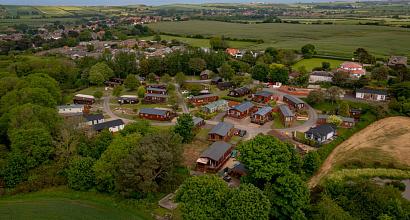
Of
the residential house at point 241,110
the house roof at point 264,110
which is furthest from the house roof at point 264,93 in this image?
the house roof at point 264,110

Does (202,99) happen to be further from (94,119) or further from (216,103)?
(94,119)

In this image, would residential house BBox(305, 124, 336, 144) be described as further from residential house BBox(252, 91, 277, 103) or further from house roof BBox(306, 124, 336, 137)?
residential house BBox(252, 91, 277, 103)

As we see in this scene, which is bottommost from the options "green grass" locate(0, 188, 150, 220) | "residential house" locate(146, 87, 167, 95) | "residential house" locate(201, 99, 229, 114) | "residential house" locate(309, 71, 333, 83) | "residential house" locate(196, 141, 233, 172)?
"green grass" locate(0, 188, 150, 220)

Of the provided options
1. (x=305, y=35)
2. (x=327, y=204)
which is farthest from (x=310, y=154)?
(x=305, y=35)

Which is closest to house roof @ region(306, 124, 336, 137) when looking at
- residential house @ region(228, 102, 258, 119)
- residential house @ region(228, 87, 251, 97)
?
residential house @ region(228, 102, 258, 119)

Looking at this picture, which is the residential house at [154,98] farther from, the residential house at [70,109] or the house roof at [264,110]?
the house roof at [264,110]

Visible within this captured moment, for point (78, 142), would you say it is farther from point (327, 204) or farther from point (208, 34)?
point (208, 34)
